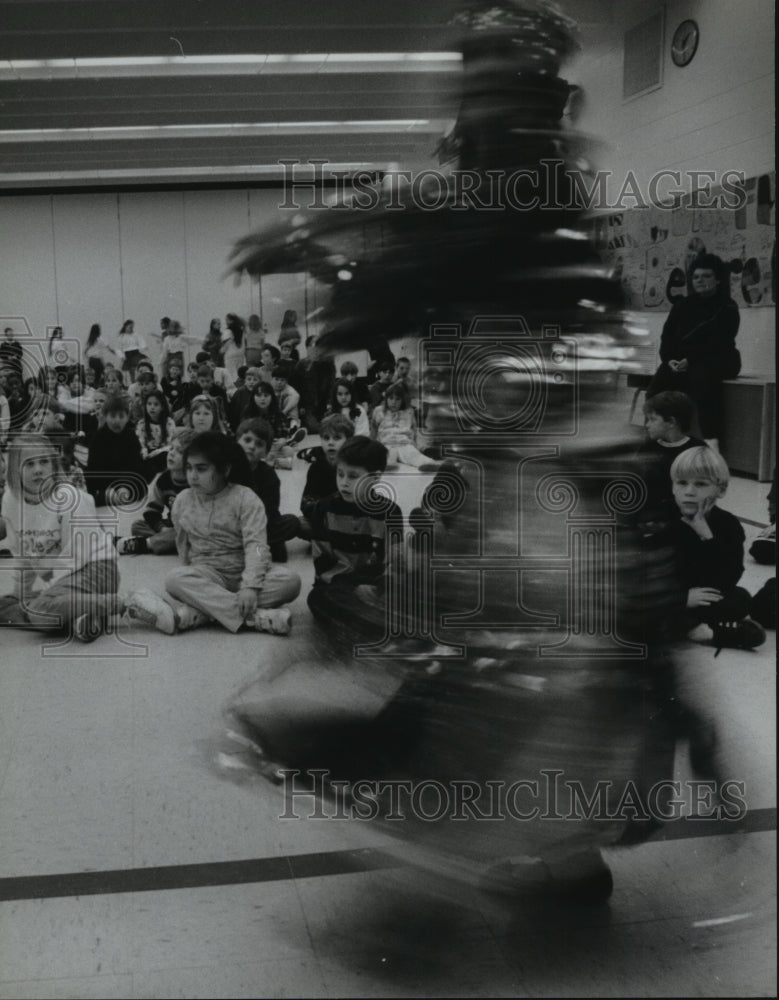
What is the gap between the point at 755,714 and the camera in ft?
5.81

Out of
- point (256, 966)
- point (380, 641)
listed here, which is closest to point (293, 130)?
point (380, 641)

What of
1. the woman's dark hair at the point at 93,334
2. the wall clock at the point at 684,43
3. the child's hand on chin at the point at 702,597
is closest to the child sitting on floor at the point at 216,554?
the woman's dark hair at the point at 93,334

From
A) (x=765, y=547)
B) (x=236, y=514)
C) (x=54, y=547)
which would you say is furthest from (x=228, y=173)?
(x=765, y=547)

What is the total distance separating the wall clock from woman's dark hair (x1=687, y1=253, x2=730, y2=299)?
0.30m

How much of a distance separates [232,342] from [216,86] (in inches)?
14.4

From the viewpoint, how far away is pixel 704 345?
1661 millimetres

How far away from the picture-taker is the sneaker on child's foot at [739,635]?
1.73 meters

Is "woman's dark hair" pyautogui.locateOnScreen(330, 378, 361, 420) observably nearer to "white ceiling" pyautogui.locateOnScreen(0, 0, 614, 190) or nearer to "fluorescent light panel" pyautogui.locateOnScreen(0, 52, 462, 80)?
"white ceiling" pyautogui.locateOnScreen(0, 0, 614, 190)

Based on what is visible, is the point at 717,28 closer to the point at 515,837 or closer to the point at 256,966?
the point at 515,837

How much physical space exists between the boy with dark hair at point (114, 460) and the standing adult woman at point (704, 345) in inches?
31.2

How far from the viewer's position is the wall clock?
62.4 inches

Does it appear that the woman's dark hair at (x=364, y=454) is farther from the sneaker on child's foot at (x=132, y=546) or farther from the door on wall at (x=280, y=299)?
the sneaker on child's foot at (x=132, y=546)

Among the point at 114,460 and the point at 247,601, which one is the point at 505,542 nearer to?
the point at 247,601

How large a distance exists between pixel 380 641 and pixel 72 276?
732 mm
